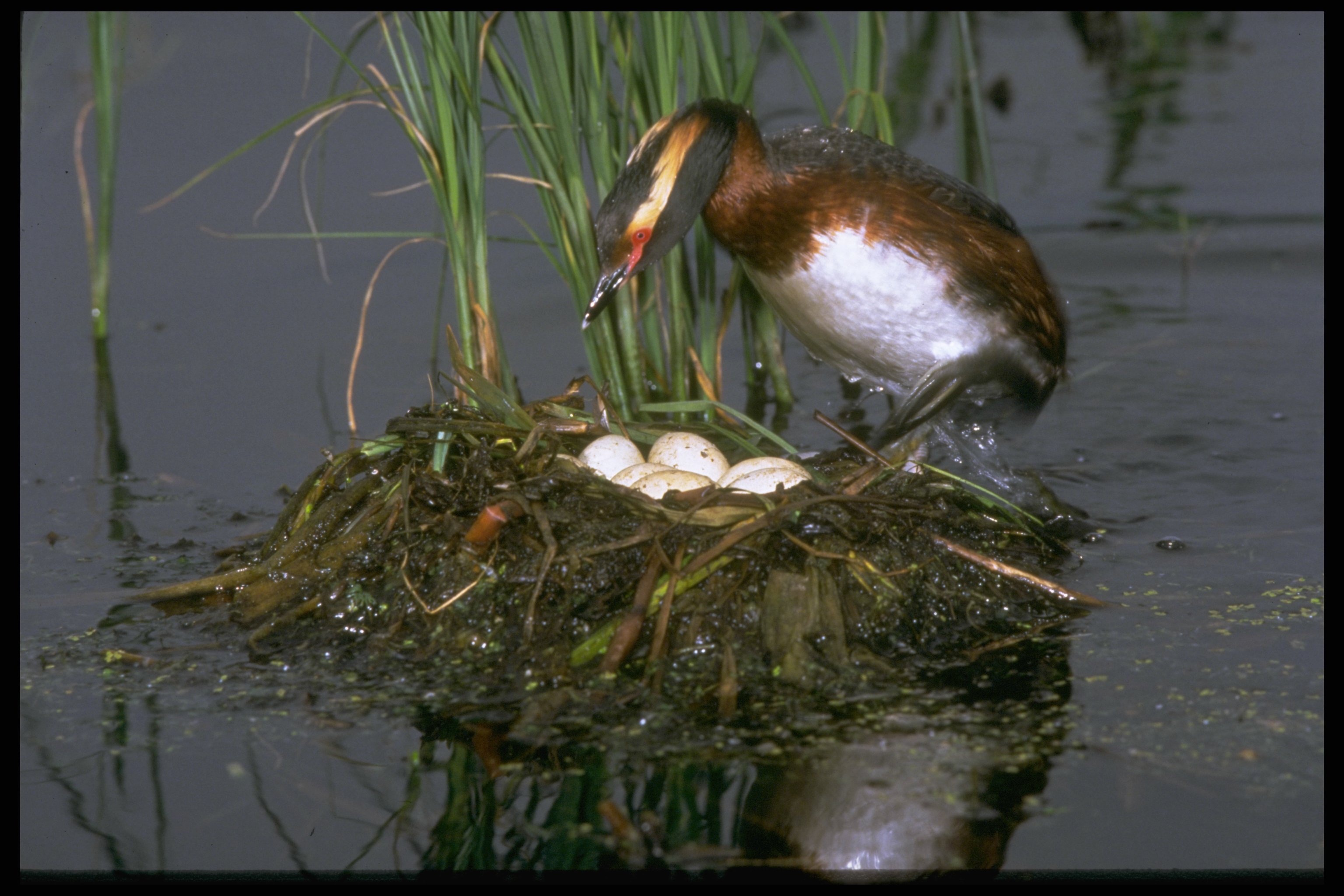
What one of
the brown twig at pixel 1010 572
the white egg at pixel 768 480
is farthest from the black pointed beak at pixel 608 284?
the brown twig at pixel 1010 572

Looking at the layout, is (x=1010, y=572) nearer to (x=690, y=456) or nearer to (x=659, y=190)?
(x=690, y=456)

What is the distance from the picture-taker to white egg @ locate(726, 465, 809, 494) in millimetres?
3486

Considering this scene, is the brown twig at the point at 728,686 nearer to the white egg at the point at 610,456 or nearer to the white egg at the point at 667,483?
the white egg at the point at 667,483

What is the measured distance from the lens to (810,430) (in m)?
5.05

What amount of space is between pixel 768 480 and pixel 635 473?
1.09 feet

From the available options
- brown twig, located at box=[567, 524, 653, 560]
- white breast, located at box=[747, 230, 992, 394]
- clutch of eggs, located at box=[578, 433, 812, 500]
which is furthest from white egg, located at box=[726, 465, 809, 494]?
white breast, located at box=[747, 230, 992, 394]

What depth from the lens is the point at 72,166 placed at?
652cm

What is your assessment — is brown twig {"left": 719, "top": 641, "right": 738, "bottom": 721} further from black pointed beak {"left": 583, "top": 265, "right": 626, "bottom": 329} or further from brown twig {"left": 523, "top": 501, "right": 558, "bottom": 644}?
black pointed beak {"left": 583, "top": 265, "right": 626, "bottom": 329}

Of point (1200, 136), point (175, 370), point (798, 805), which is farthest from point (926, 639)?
point (1200, 136)

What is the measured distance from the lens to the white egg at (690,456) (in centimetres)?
370

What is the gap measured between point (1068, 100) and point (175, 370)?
5.44 metres

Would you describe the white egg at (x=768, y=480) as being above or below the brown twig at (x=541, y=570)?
above

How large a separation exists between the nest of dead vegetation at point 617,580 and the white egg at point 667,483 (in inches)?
2.2

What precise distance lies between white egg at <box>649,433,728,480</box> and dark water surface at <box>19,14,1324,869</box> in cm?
97
